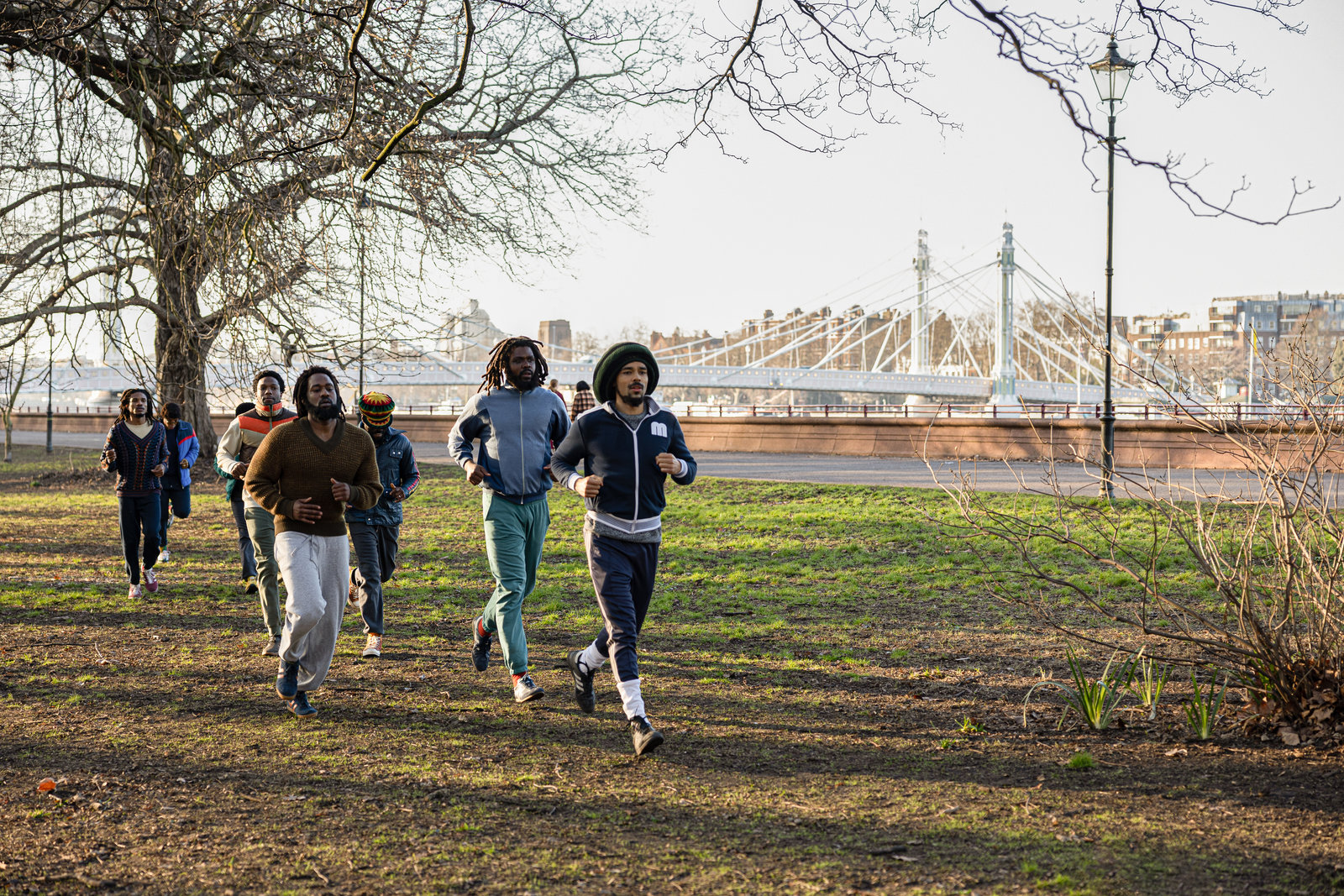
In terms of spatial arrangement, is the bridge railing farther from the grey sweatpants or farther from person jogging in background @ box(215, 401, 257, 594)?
the grey sweatpants

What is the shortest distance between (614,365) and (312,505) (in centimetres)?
150

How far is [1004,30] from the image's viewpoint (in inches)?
170

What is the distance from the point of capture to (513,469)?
5.55 metres

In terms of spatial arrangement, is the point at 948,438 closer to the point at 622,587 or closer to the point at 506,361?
the point at 506,361

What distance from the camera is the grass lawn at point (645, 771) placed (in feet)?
11.4

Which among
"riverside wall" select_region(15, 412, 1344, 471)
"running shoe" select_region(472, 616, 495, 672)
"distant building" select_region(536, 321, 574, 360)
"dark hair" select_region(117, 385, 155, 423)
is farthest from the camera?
"distant building" select_region(536, 321, 574, 360)

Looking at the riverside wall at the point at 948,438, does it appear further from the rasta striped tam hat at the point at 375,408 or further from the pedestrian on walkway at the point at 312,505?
the pedestrian on walkway at the point at 312,505

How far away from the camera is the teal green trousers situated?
5574mm

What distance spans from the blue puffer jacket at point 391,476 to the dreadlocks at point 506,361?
1288 mm

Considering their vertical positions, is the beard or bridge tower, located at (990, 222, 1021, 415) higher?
bridge tower, located at (990, 222, 1021, 415)

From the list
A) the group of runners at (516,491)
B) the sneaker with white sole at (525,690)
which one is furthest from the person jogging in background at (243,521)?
the sneaker with white sole at (525,690)

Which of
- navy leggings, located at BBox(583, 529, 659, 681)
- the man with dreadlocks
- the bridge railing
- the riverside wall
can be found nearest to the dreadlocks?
the man with dreadlocks

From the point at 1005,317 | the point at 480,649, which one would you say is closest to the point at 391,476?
the point at 480,649

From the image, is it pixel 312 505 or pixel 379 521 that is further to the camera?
pixel 379 521
